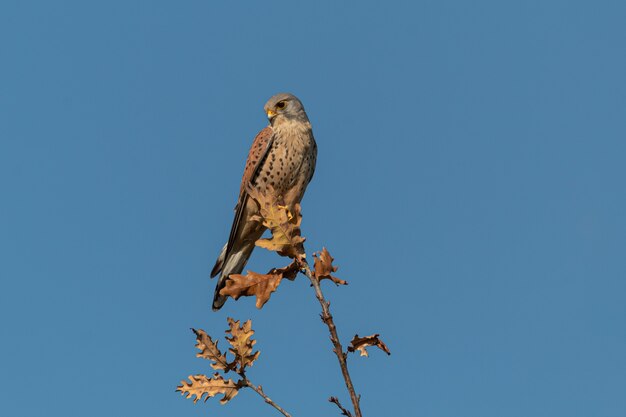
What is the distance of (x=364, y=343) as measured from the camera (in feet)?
11.2

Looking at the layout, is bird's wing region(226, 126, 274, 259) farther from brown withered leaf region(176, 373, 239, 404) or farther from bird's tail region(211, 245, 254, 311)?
brown withered leaf region(176, 373, 239, 404)

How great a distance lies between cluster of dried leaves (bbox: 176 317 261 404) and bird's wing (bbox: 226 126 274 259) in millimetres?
3482

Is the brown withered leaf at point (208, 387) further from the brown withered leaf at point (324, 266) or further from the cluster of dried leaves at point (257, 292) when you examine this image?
the brown withered leaf at point (324, 266)

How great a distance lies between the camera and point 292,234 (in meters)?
3.78

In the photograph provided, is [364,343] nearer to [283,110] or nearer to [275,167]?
[275,167]

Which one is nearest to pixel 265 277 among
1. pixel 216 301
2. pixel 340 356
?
pixel 340 356

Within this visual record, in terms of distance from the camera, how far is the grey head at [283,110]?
723 centimetres

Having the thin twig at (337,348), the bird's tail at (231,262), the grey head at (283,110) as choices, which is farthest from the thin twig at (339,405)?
the grey head at (283,110)

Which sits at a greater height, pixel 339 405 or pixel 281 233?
pixel 281 233

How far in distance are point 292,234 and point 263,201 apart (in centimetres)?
22

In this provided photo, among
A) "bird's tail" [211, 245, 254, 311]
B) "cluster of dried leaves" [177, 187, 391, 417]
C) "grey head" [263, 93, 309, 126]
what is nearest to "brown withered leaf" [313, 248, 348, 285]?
"cluster of dried leaves" [177, 187, 391, 417]

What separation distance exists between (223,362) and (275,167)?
Result: 3585 mm

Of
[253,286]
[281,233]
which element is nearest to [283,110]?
[281,233]

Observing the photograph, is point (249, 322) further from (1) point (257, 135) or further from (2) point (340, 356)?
(1) point (257, 135)
